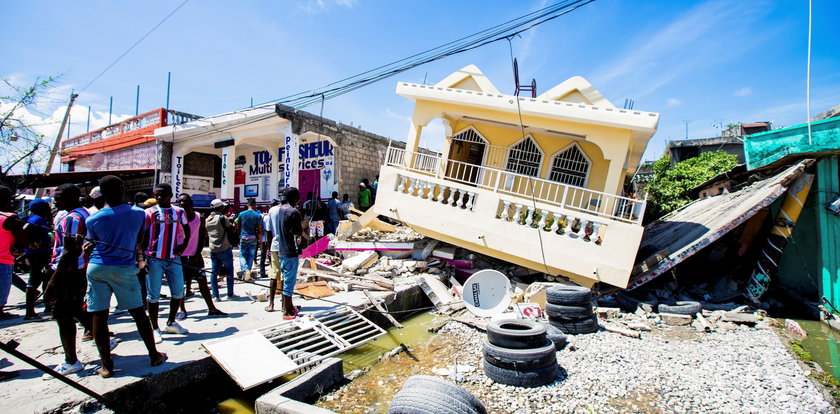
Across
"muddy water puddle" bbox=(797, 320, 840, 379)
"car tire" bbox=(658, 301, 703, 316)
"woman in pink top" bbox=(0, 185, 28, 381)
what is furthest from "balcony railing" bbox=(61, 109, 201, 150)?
"muddy water puddle" bbox=(797, 320, 840, 379)

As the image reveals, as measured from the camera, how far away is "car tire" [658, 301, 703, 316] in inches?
276

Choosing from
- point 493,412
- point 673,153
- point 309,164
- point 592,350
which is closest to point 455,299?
point 592,350

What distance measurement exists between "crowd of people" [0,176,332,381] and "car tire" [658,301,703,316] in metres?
6.43

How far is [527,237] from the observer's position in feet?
25.7

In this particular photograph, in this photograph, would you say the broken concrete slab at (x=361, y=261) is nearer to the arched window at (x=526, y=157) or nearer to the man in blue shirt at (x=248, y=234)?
the man in blue shirt at (x=248, y=234)

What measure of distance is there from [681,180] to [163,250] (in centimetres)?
1725

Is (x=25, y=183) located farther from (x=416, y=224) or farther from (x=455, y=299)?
(x=455, y=299)

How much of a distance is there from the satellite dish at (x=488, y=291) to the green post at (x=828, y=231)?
243 inches

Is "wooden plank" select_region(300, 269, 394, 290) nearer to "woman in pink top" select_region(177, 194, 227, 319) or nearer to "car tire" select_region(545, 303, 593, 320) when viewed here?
"woman in pink top" select_region(177, 194, 227, 319)

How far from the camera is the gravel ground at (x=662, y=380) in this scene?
3.82 metres

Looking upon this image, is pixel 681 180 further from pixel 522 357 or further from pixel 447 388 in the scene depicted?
pixel 447 388

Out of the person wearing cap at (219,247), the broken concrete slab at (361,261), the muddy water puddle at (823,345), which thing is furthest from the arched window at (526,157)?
the person wearing cap at (219,247)

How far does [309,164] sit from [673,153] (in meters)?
17.7

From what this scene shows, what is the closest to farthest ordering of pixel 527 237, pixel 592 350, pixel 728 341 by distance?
pixel 592 350
pixel 728 341
pixel 527 237
